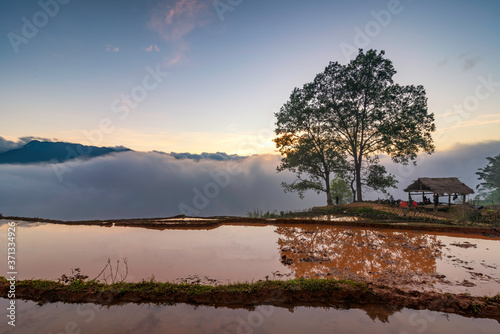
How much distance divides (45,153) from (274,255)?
169 m

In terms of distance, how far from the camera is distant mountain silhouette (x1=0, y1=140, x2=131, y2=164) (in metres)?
130

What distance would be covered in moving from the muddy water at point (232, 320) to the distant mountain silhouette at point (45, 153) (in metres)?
154

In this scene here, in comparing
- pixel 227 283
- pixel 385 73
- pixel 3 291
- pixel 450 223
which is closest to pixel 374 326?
pixel 227 283

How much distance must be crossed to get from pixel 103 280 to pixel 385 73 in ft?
94.7

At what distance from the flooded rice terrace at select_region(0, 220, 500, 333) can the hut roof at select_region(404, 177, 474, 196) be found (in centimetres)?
979

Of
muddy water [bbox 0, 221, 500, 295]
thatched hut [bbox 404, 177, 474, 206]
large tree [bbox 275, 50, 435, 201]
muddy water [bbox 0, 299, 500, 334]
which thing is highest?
large tree [bbox 275, 50, 435, 201]

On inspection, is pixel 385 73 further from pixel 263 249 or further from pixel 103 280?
pixel 103 280

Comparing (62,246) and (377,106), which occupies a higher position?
(377,106)

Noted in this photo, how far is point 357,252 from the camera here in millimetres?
10320

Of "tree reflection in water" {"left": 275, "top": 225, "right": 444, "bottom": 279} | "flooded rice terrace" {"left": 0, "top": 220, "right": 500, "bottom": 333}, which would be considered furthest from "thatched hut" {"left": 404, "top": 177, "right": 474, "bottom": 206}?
"tree reflection in water" {"left": 275, "top": 225, "right": 444, "bottom": 279}

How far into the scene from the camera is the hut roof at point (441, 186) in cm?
2155

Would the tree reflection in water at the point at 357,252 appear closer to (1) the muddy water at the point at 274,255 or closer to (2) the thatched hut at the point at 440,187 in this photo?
(1) the muddy water at the point at 274,255

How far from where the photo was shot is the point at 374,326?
17.4 feet

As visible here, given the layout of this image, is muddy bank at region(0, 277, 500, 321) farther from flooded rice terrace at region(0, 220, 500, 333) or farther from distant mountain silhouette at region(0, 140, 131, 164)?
distant mountain silhouette at region(0, 140, 131, 164)
